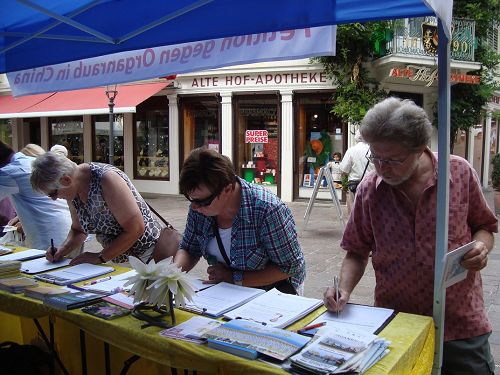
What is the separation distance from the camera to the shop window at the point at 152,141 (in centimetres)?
1475

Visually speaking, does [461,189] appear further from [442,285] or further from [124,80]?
[124,80]

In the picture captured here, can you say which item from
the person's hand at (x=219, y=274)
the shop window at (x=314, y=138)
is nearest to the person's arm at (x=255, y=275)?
the person's hand at (x=219, y=274)

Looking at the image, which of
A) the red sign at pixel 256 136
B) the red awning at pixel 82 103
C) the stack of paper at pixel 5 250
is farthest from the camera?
the red sign at pixel 256 136

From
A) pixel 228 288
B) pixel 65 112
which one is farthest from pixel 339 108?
pixel 228 288

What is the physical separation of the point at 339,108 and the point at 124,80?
29.5 ft

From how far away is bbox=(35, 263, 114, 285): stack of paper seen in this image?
2594 mm

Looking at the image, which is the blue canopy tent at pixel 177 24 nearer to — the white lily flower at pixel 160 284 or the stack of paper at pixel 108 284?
the white lily flower at pixel 160 284

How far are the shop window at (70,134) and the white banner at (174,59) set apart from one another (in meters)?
13.1

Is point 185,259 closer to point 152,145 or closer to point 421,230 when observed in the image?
point 421,230

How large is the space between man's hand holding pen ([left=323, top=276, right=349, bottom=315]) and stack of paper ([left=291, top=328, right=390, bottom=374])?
209 millimetres

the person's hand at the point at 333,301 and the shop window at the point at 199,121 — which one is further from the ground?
the shop window at the point at 199,121

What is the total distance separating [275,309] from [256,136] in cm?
1166

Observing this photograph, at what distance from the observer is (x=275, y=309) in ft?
6.64

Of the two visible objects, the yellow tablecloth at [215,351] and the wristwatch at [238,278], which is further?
the wristwatch at [238,278]
